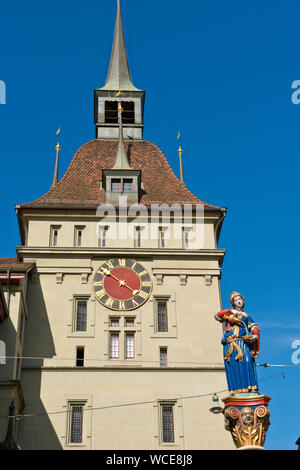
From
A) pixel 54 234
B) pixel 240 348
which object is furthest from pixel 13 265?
pixel 240 348

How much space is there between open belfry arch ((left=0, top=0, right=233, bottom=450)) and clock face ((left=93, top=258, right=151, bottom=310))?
0.04m

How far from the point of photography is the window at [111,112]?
43.9 metres

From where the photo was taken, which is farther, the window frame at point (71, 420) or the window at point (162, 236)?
the window at point (162, 236)


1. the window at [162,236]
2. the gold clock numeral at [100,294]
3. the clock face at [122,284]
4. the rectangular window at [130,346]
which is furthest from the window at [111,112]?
the rectangular window at [130,346]

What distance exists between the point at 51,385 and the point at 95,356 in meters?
2.20

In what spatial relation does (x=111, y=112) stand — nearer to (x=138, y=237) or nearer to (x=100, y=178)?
(x=100, y=178)

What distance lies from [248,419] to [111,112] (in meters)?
30.0

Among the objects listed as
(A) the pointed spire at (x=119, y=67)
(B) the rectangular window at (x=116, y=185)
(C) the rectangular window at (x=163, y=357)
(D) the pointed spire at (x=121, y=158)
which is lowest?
(C) the rectangular window at (x=163, y=357)

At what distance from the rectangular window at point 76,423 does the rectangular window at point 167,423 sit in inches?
Result: 130

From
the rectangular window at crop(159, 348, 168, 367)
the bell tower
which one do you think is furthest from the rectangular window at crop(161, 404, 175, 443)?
the bell tower

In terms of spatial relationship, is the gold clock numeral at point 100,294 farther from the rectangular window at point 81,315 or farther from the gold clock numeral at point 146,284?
the gold clock numeral at point 146,284

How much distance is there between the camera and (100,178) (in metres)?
38.7
